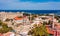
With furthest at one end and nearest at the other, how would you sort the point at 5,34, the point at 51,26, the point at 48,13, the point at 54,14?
1. the point at 48,13
2. the point at 54,14
3. the point at 51,26
4. the point at 5,34

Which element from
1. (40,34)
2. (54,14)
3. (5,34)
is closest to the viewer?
(40,34)

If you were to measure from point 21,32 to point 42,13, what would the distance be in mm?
2350

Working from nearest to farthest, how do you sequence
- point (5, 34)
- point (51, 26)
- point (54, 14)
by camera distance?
point (5, 34)
point (51, 26)
point (54, 14)

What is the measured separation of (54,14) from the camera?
520cm

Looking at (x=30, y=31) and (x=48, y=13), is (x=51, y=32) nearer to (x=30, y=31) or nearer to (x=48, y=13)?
(x=30, y=31)

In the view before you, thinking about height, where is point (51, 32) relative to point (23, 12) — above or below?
below

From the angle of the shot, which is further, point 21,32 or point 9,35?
point 21,32

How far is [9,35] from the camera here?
308 cm

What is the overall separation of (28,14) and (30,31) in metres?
2.08

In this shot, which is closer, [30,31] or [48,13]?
[30,31]

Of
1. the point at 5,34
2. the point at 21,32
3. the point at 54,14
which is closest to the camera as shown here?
the point at 5,34

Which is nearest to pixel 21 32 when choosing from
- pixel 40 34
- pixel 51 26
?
pixel 40 34

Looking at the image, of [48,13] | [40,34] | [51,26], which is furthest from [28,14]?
[40,34]

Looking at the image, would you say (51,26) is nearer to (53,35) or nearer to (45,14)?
(53,35)
